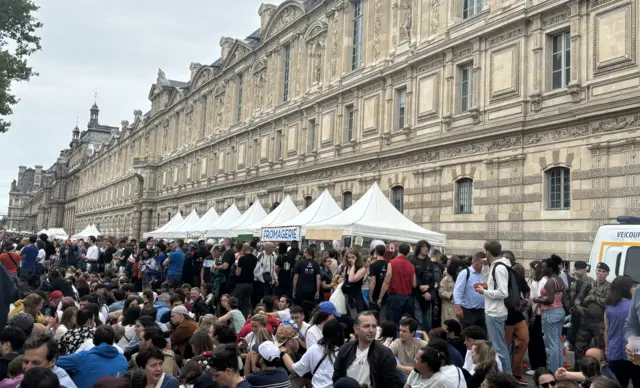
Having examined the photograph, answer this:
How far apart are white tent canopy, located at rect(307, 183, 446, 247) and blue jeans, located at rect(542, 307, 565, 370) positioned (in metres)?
6.29

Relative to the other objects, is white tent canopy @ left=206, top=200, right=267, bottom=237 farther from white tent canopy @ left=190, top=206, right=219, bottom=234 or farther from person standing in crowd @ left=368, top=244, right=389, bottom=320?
person standing in crowd @ left=368, top=244, right=389, bottom=320

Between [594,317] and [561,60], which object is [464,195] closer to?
[561,60]

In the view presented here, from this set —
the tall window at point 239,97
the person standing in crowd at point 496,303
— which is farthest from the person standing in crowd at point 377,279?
the tall window at point 239,97

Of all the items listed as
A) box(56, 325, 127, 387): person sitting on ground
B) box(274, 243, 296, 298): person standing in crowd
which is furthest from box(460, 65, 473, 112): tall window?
box(56, 325, 127, 387): person sitting on ground

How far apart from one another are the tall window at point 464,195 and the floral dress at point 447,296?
8.77 metres

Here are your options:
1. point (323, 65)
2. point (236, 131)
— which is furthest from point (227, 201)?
point (323, 65)

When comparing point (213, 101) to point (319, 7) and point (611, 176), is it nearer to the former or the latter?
point (319, 7)

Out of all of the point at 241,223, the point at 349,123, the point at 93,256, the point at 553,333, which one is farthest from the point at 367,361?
the point at 349,123

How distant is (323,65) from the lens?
95.2ft

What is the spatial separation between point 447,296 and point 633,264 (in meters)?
3.25

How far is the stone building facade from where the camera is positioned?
587 inches

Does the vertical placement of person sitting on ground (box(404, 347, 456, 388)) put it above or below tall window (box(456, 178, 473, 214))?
below

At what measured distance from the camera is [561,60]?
647 inches

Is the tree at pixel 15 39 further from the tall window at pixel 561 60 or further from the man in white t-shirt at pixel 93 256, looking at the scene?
the tall window at pixel 561 60
